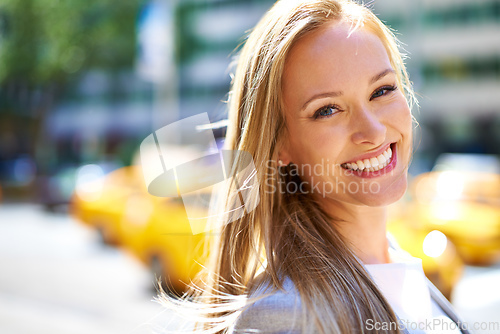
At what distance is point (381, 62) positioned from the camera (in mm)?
1403

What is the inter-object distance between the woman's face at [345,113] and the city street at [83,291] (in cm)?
223

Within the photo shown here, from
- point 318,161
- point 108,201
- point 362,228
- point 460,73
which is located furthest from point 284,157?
point 460,73

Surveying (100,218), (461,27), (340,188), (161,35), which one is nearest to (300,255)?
(340,188)

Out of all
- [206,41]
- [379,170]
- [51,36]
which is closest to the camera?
[379,170]

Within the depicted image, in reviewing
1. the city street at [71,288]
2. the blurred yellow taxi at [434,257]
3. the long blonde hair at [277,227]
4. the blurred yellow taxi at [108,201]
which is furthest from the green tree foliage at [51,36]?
the long blonde hair at [277,227]

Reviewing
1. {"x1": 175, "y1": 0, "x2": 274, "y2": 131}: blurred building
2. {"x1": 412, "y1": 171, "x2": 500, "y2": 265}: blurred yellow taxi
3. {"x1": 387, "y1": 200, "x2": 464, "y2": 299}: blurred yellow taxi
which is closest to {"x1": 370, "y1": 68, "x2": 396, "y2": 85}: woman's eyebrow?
{"x1": 387, "y1": 200, "x2": 464, "y2": 299}: blurred yellow taxi

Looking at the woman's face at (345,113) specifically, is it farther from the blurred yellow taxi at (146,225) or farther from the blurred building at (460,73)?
the blurred building at (460,73)

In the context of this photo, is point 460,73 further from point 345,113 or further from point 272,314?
point 272,314

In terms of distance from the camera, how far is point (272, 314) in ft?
3.75

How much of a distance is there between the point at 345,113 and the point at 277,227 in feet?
1.29

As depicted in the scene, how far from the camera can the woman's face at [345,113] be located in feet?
4.41

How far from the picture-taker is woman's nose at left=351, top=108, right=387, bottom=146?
136cm

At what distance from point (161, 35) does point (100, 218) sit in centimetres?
815

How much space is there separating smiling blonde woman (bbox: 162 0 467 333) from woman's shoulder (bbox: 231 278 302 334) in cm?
3
